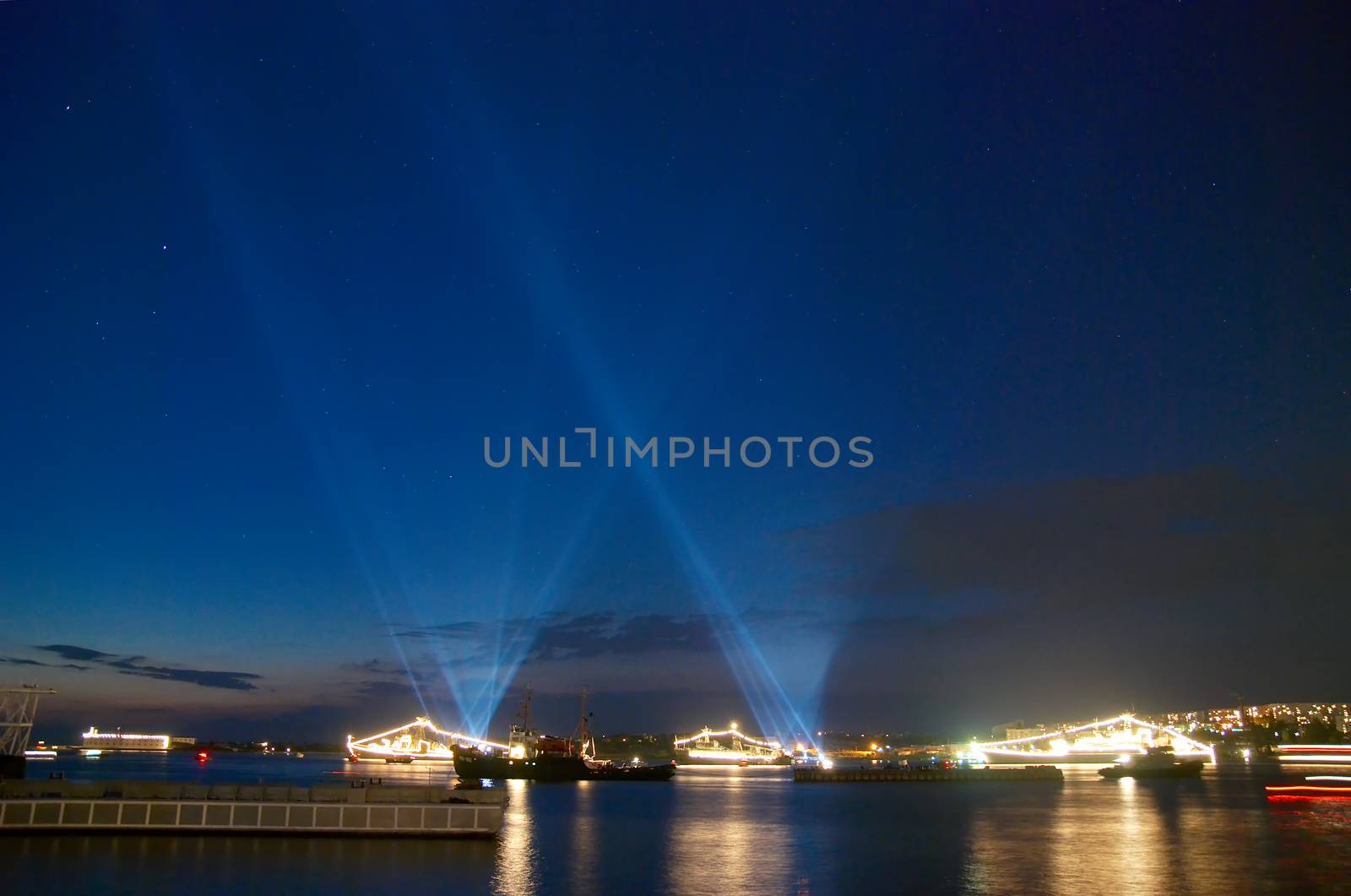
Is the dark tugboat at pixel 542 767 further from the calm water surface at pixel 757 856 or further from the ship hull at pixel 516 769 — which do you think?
the calm water surface at pixel 757 856

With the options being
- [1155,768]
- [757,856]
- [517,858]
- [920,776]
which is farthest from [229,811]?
[1155,768]

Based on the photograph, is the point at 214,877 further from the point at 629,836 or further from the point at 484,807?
the point at 629,836

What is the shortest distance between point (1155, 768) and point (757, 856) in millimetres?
110599

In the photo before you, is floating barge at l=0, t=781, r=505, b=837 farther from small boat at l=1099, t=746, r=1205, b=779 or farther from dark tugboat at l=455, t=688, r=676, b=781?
small boat at l=1099, t=746, r=1205, b=779

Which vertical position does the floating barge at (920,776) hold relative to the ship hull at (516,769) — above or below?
below

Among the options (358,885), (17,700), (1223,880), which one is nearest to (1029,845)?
(1223,880)

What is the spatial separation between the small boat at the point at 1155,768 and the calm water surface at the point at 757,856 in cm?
7281

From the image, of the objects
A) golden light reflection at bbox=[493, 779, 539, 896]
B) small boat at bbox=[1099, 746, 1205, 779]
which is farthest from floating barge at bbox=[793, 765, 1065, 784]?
golden light reflection at bbox=[493, 779, 539, 896]

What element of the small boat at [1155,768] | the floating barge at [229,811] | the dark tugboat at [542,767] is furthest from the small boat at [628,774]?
the floating barge at [229,811]

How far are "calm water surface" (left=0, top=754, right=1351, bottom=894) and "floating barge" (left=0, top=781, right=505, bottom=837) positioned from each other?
72cm

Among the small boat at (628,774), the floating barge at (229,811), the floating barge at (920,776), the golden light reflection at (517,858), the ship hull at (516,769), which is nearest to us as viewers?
the golden light reflection at (517,858)

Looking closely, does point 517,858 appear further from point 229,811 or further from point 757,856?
point 229,811

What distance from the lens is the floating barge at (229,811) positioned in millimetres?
30344

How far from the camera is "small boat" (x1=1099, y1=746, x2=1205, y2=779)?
4751 inches
